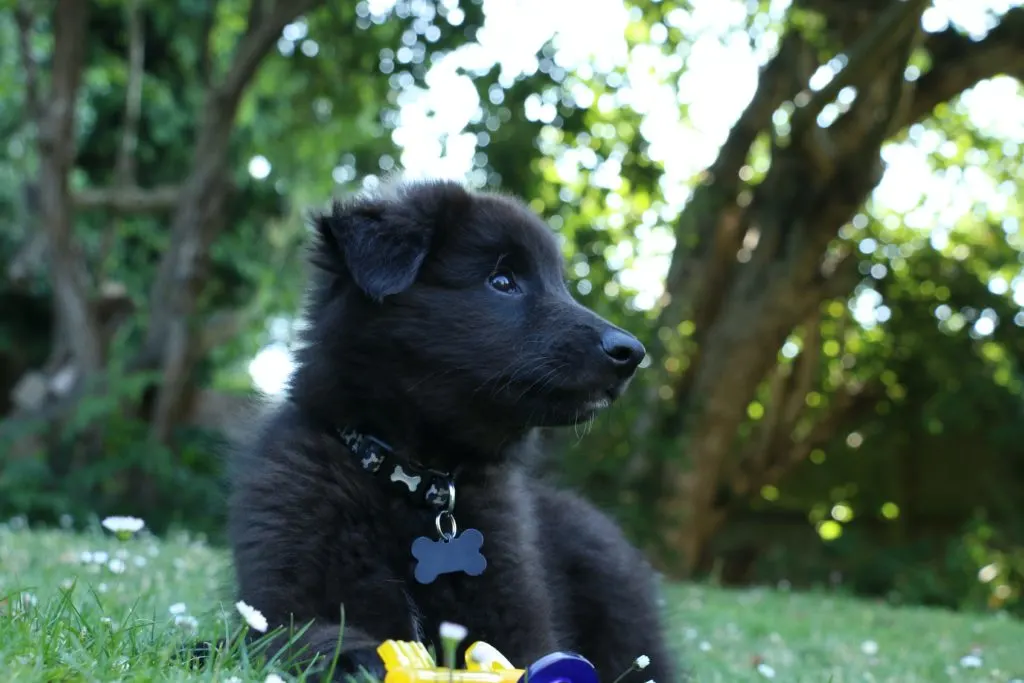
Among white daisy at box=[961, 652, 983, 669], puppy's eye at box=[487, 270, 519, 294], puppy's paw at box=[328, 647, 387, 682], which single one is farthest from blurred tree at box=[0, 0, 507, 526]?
puppy's paw at box=[328, 647, 387, 682]

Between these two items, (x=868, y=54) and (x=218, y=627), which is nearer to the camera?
(x=218, y=627)

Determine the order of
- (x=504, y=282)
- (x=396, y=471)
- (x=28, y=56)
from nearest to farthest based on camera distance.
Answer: (x=396, y=471) → (x=504, y=282) → (x=28, y=56)

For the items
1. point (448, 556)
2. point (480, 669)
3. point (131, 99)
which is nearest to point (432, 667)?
point (480, 669)

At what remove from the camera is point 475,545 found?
3.08 metres

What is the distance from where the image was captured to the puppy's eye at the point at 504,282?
11.1 feet

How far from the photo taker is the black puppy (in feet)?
9.68

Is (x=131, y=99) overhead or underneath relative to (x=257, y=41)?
underneath

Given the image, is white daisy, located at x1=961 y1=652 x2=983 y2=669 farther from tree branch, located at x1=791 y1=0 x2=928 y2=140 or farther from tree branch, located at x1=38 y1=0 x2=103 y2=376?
tree branch, located at x1=38 y1=0 x2=103 y2=376

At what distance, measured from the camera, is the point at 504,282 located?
3.40m

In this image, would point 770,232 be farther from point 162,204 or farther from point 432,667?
point 432,667

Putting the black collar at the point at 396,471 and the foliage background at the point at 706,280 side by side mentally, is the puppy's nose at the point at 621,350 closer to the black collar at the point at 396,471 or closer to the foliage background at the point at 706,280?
the black collar at the point at 396,471

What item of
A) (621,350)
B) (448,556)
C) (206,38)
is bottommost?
(448,556)

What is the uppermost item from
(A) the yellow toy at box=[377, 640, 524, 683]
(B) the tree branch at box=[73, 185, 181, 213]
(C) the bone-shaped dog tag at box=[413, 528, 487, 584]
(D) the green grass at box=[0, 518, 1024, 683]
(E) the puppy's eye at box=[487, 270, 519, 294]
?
(E) the puppy's eye at box=[487, 270, 519, 294]

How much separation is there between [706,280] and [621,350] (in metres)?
8.02
